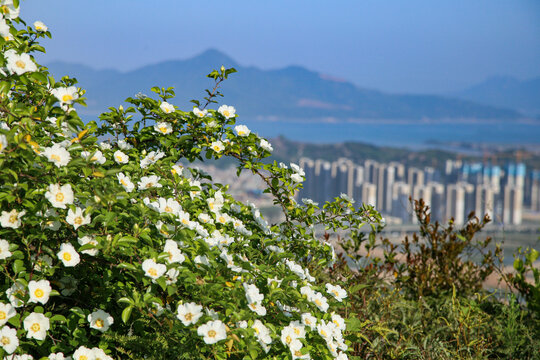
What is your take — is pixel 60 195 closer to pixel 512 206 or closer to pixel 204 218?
pixel 204 218

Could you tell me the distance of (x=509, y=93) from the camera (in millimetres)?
157250

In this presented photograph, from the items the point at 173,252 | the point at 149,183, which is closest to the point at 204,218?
the point at 149,183

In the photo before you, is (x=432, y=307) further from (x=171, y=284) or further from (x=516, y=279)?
(x=171, y=284)

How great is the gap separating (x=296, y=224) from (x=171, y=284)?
2.66 feet

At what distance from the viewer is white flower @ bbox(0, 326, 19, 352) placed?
110 cm

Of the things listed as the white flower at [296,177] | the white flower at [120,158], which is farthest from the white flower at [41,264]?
the white flower at [296,177]

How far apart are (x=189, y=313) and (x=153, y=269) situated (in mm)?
127

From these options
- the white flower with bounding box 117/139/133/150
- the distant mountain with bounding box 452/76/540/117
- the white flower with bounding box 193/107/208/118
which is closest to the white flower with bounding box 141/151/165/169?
the white flower with bounding box 117/139/133/150

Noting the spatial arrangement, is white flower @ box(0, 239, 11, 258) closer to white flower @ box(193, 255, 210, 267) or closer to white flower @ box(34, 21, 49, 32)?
white flower @ box(193, 255, 210, 267)

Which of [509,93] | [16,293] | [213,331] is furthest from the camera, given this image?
[509,93]

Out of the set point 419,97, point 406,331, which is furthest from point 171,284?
point 419,97

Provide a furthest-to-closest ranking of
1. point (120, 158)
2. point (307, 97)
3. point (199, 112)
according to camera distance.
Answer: point (307, 97), point (199, 112), point (120, 158)

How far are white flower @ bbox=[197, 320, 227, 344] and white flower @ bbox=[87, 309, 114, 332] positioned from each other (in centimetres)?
30

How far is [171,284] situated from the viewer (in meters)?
1.12
